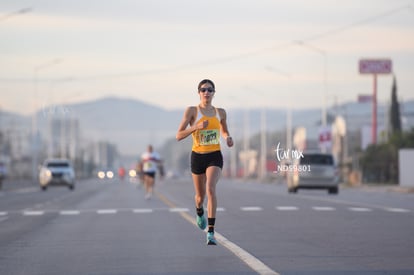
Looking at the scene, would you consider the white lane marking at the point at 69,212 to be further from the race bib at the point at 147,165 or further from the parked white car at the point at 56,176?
the parked white car at the point at 56,176

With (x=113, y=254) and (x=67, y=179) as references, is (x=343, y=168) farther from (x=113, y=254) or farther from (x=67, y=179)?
(x=113, y=254)

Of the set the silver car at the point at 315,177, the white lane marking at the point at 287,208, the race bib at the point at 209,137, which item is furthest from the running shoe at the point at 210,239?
the silver car at the point at 315,177

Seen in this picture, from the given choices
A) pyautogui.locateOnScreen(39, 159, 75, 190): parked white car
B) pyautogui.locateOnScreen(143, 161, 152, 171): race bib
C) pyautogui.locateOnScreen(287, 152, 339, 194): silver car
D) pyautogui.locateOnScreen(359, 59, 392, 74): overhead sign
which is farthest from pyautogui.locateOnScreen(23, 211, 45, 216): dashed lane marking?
pyautogui.locateOnScreen(359, 59, 392, 74): overhead sign

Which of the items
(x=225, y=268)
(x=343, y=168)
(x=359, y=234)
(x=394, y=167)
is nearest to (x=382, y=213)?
(x=359, y=234)

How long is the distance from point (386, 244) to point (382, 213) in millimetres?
10131

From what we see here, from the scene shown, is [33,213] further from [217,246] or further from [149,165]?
[217,246]

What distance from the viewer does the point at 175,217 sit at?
25.3 m

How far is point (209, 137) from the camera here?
52.5ft

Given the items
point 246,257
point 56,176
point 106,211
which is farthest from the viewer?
point 56,176

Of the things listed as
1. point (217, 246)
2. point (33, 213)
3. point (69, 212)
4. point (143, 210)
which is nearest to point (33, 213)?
point (33, 213)

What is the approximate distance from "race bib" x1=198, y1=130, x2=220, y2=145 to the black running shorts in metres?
0.17

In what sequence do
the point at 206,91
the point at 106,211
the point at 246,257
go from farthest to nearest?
the point at 106,211 < the point at 206,91 < the point at 246,257

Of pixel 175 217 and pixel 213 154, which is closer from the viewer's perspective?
pixel 213 154

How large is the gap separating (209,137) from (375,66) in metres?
70.8
